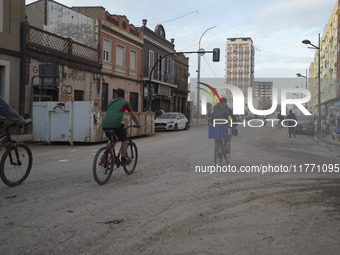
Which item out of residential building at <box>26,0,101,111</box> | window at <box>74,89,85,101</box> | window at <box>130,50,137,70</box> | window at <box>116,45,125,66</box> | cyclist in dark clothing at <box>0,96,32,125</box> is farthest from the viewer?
window at <box>130,50,137,70</box>

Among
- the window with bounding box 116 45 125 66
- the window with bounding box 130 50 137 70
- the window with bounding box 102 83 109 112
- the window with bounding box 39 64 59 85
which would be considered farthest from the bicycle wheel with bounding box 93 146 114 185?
the window with bounding box 130 50 137 70

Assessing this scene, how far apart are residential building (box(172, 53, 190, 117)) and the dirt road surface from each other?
1307 inches

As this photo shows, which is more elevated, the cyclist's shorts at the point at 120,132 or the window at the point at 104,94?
the window at the point at 104,94

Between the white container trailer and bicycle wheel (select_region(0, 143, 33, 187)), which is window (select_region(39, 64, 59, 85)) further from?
bicycle wheel (select_region(0, 143, 33, 187))

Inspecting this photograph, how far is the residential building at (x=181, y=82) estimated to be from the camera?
4131 cm

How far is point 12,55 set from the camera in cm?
1664

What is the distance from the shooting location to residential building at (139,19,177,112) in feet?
106

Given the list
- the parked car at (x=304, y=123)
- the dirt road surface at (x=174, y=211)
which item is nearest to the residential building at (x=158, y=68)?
the parked car at (x=304, y=123)

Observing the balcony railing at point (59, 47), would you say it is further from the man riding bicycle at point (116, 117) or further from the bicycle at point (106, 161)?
the bicycle at point (106, 161)

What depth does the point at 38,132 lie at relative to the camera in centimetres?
1396

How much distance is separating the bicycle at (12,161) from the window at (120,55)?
70.7ft

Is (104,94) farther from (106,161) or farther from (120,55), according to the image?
(106,161)

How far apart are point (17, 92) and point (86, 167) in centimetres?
1046

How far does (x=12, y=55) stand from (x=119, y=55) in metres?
11.7
